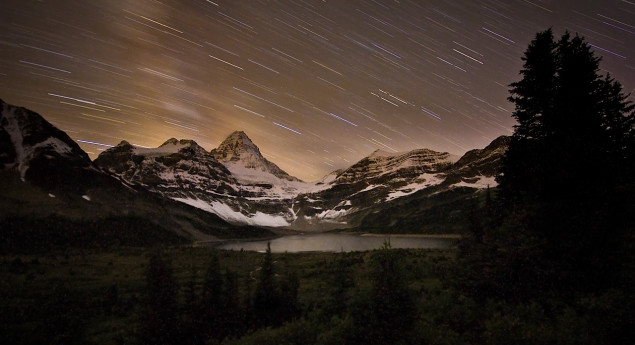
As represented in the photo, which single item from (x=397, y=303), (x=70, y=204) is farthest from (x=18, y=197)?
(x=397, y=303)

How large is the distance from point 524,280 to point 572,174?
5.06m

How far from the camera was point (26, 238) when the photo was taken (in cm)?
9300

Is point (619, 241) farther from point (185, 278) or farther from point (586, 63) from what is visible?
point (185, 278)

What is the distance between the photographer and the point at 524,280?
15531 mm

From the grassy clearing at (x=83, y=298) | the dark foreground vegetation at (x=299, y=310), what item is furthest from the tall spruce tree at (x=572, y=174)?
the grassy clearing at (x=83, y=298)

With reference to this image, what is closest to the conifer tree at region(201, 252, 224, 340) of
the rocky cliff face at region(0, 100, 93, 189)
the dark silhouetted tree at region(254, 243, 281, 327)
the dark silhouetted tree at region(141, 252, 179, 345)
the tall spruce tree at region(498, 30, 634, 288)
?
the dark silhouetted tree at region(141, 252, 179, 345)

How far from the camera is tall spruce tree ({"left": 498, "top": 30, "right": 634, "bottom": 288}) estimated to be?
1423 centimetres

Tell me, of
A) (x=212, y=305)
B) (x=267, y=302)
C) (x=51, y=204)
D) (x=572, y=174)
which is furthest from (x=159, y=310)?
(x=51, y=204)

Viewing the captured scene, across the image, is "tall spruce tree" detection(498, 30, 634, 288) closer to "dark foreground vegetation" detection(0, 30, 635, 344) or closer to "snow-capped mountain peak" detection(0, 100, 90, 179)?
"dark foreground vegetation" detection(0, 30, 635, 344)

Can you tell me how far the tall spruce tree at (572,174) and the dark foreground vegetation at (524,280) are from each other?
2.1 inches

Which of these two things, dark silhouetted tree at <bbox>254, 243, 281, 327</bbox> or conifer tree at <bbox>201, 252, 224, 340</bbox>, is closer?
conifer tree at <bbox>201, 252, 224, 340</bbox>

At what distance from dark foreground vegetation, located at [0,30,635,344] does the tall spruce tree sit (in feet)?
0.18

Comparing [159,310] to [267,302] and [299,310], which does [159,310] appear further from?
[299,310]

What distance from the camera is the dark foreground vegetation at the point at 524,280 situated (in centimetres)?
1244
